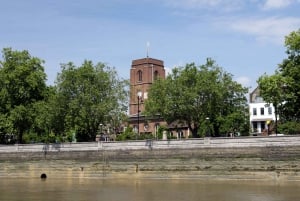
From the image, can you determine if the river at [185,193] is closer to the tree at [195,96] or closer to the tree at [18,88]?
the tree at [195,96]

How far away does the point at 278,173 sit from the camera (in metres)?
Result: 50.0

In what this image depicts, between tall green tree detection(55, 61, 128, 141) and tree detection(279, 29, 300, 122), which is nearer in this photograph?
tree detection(279, 29, 300, 122)

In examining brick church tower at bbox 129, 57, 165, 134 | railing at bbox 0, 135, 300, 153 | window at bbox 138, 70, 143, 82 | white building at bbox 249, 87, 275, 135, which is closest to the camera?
railing at bbox 0, 135, 300, 153

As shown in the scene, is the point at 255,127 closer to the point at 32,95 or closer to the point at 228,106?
the point at 228,106

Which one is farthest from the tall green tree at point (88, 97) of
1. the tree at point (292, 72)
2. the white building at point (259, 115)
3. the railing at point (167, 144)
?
the white building at point (259, 115)

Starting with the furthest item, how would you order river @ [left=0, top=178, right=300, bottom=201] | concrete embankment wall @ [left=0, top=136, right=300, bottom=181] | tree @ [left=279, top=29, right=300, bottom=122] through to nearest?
tree @ [left=279, top=29, right=300, bottom=122]
concrete embankment wall @ [left=0, top=136, right=300, bottom=181]
river @ [left=0, top=178, right=300, bottom=201]

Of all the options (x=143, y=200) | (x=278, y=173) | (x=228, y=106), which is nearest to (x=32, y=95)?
(x=228, y=106)

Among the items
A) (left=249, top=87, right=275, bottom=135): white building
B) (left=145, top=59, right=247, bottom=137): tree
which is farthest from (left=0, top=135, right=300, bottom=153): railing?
(left=249, top=87, right=275, bottom=135): white building

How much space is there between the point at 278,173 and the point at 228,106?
2452 cm

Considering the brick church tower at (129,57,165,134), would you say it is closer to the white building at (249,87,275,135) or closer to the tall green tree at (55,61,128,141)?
the white building at (249,87,275,135)

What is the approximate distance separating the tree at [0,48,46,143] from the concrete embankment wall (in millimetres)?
4601

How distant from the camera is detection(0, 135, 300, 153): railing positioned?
2046 inches

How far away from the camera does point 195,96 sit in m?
66.6

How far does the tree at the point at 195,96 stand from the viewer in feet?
221
